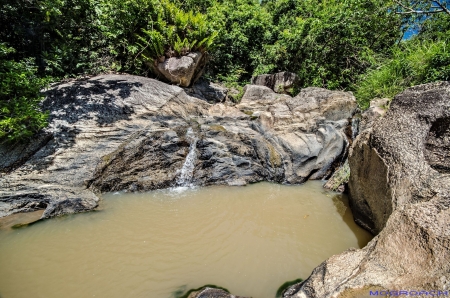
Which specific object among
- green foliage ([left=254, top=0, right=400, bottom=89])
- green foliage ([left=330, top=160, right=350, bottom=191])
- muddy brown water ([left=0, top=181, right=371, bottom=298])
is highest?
green foliage ([left=254, top=0, right=400, bottom=89])

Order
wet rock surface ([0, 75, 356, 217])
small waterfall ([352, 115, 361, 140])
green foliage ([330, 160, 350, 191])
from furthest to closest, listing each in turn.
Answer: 1. small waterfall ([352, 115, 361, 140])
2. green foliage ([330, 160, 350, 191])
3. wet rock surface ([0, 75, 356, 217])

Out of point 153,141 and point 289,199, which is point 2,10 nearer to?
point 153,141

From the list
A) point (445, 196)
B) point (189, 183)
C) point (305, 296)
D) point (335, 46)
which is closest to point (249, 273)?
point (305, 296)

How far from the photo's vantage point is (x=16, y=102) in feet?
13.7

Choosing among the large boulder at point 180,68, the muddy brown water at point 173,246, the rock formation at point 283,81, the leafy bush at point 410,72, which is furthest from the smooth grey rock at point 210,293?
the rock formation at point 283,81

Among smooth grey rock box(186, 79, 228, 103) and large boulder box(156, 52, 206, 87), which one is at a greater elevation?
large boulder box(156, 52, 206, 87)

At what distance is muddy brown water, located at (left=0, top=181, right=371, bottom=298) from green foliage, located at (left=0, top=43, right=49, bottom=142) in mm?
1951

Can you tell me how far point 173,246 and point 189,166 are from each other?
8.54ft

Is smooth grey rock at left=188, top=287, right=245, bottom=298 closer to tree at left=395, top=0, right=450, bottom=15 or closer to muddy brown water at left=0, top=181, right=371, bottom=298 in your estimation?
muddy brown water at left=0, top=181, right=371, bottom=298

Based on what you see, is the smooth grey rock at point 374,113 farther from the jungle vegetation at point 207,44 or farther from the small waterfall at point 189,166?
the small waterfall at point 189,166

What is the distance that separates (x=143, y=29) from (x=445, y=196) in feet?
28.8

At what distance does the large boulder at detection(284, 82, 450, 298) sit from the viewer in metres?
1.66

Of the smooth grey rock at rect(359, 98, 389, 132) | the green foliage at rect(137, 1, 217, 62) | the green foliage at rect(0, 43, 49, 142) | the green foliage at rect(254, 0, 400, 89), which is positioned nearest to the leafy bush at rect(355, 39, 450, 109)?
the smooth grey rock at rect(359, 98, 389, 132)

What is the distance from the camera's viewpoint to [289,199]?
461 centimetres
